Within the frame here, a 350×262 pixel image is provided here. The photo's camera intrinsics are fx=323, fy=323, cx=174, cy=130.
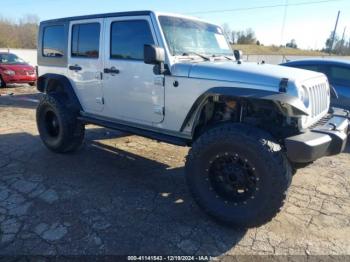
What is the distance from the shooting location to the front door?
3783mm

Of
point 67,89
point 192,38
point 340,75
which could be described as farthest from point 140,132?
point 340,75

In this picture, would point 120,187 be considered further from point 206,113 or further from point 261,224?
point 261,224

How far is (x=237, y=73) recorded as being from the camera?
315 cm

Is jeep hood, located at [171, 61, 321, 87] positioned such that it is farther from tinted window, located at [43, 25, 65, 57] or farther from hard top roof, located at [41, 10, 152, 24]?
tinted window, located at [43, 25, 65, 57]

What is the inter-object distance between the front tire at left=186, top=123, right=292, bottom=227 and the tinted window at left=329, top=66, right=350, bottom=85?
163 inches

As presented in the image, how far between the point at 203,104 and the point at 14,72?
11840 mm

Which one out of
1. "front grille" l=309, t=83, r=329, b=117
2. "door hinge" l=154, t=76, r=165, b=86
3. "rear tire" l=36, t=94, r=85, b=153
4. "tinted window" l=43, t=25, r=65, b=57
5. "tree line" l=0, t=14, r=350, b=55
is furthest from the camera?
"tree line" l=0, t=14, r=350, b=55

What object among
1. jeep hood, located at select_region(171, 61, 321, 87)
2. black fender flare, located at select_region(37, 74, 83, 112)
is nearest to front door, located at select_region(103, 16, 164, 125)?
jeep hood, located at select_region(171, 61, 321, 87)

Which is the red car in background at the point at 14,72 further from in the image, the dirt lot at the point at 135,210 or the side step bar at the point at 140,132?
the side step bar at the point at 140,132

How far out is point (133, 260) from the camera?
8.84 feet

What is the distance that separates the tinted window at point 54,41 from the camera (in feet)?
16.6

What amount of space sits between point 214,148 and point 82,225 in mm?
1496

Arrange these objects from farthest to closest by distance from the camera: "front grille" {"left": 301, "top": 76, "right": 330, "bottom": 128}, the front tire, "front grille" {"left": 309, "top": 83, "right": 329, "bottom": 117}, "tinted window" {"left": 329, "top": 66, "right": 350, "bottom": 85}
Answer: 1. "tinted window" {"left": 329, "top": 66, "right": 350, "bottom": 85}
2. "front grille" {"left": 309, "top": 83, "right": 329, "bottom": 117}
3. "front grille" {"left": 301, "top": 76, "right": 330, "bottom": 128}
4. the front tire

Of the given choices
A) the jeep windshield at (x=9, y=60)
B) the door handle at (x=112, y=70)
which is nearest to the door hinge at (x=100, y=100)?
the door handle at (x=112, y=70)
